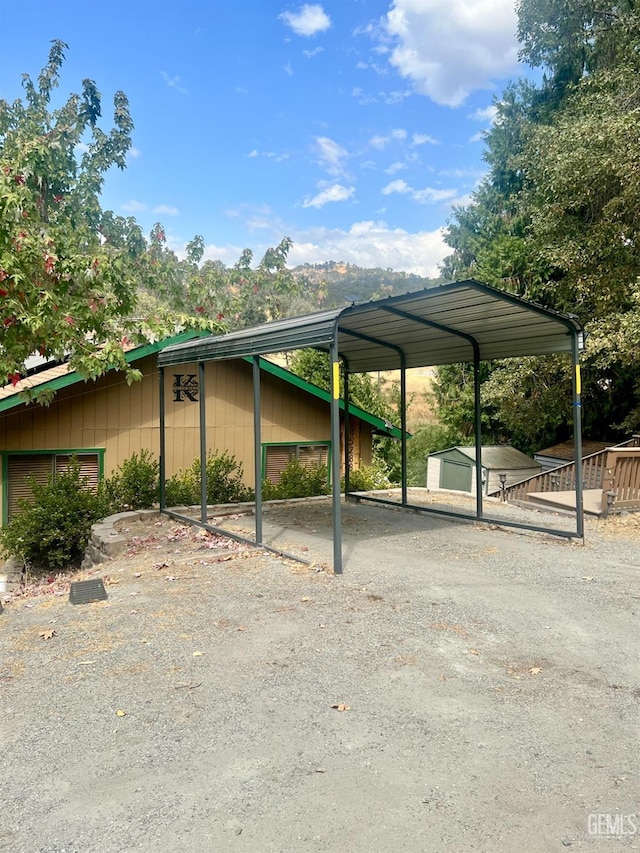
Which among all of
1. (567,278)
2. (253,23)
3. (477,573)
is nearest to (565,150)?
(567,278)

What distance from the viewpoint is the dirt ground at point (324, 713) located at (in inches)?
105

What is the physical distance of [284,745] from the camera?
10.8 feet

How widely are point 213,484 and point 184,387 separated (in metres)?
2.06

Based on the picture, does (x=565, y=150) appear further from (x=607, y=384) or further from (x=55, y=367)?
(x=55, y=367)

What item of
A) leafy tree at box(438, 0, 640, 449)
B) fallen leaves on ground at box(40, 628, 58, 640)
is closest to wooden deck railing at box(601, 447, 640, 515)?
leafy tree at box(438, 0, 640, 449)

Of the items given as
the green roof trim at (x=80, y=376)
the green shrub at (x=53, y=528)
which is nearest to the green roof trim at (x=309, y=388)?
the green roof trim at (x=80, y=376)

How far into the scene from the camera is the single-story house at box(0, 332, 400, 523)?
35.2ft

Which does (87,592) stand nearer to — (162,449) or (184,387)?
(162,449)

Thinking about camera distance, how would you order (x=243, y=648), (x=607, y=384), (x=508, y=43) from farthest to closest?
1. (x=508, y=43)
2. (x=607, y=384)
3. (x=243, y=648)

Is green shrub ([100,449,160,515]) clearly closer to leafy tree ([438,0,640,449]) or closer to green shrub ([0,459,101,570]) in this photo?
green shrub ([0,459,101,570])

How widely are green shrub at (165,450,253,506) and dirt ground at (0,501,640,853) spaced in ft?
14.3

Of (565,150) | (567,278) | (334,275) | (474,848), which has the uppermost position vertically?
(334,275)

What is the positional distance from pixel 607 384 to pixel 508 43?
13616 mm

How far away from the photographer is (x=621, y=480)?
10.4 m
